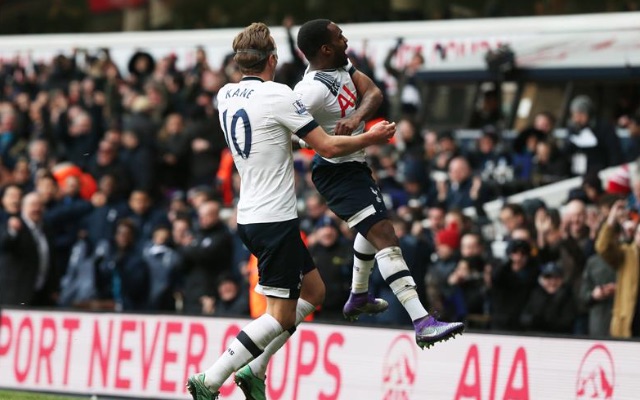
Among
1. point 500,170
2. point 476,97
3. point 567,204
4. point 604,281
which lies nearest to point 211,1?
A: point 476,97

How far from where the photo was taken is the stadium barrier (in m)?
11.8

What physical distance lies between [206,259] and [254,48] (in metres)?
6.33

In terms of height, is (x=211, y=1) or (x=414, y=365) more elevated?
(x=211, y=1)

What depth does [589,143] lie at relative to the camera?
17.1m

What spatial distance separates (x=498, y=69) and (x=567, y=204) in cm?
334

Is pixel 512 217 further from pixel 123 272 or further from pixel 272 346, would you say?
pixel 272 346

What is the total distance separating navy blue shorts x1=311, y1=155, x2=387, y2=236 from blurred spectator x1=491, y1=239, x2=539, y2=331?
13.5 ft

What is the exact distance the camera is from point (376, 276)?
14898mm

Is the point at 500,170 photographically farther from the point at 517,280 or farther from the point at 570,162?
the point at 517,280

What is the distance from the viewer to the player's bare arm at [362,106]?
32.9 feet

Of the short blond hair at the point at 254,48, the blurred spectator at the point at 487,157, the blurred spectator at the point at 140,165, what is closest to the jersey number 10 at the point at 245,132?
the short blond hair at the point at 254,48

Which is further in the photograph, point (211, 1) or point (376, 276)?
point (211, 1)

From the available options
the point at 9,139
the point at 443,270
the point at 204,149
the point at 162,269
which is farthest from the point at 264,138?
the point at 9,139

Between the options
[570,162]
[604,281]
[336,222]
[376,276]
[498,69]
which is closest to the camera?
[604,281]
